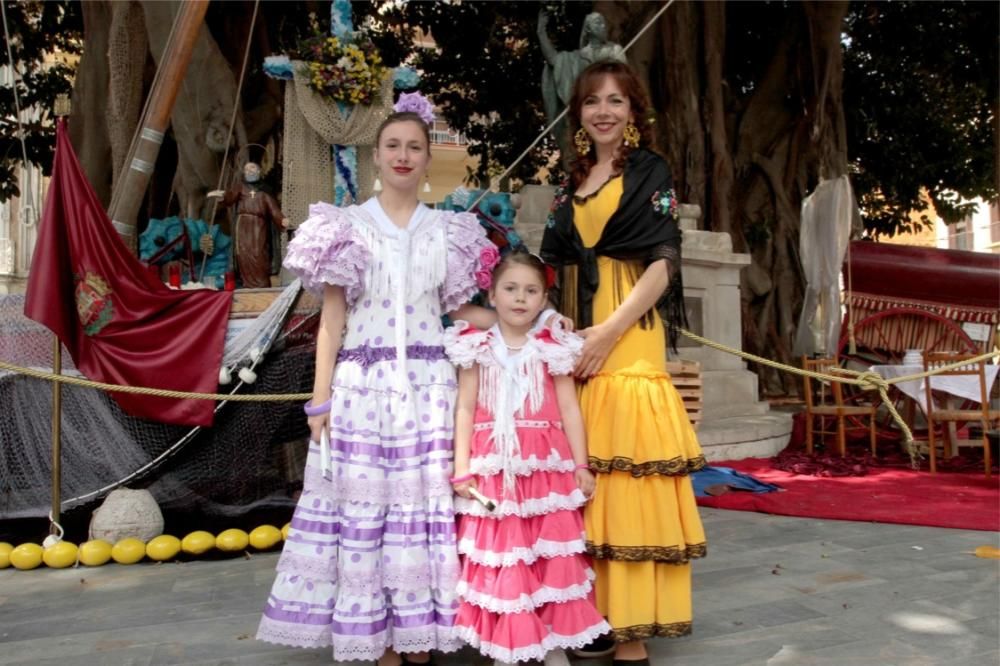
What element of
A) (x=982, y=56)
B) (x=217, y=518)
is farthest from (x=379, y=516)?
(x=982, y=56)

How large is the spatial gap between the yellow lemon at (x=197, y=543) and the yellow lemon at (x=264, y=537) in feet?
0.63

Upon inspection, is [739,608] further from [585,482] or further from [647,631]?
[585,482]

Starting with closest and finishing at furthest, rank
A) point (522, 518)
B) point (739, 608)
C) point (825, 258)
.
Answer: point (522, 518) → point (739, 608) → point (825, 258)

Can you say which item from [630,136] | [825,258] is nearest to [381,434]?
[630,136]

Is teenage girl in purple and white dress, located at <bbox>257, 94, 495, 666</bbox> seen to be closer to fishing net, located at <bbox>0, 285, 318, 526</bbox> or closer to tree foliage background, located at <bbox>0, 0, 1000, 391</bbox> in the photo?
fishing net, located at <bbox>0, 285, 318, 526</bbox>

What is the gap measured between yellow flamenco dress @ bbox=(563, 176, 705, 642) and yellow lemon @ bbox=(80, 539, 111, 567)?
2607mm

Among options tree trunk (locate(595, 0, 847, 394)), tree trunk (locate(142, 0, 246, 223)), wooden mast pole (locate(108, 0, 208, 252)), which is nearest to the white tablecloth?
tree trunk (locate(595, 0, 847, 394))

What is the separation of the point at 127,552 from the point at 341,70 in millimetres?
4264

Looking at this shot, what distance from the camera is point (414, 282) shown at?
2561 millimetres

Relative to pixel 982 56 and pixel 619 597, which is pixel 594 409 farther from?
pixel 982 56

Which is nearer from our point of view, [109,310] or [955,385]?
[109,310]

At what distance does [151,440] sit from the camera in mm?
4309

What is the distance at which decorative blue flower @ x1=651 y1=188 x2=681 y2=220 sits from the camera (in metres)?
2.50

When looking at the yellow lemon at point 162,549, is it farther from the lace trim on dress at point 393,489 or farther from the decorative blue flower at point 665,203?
the decorative blue flower at point 665,203
